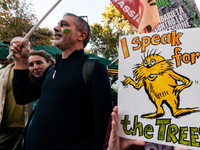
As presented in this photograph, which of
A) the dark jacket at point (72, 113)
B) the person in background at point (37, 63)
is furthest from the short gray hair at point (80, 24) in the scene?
the person in background at point (37, 63)

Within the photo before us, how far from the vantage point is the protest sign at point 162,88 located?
2.55ft

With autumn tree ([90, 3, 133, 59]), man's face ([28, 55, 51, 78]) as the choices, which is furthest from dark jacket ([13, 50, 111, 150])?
autumn tree ([90, 3, 133, 59])

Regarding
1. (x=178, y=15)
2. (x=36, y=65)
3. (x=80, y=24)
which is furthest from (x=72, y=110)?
(x=178, y=15)

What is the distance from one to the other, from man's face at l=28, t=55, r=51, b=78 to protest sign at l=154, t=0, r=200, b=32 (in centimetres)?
176

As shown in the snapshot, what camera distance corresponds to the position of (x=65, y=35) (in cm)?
137

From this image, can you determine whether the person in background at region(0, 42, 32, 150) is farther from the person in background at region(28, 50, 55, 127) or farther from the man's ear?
the man's ear

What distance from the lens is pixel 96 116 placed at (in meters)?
1.08

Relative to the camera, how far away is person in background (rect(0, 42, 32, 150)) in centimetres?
164

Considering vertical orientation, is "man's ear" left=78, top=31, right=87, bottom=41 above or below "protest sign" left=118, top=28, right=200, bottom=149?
above

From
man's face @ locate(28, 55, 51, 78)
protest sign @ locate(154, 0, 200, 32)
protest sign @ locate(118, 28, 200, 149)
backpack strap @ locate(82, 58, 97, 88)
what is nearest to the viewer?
protest sign @ locate(118, 28, 200, 149)

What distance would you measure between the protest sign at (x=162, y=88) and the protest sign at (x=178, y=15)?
1.22 m

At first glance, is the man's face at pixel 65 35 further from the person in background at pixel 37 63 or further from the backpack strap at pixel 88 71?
the person in background at pixel 37 63

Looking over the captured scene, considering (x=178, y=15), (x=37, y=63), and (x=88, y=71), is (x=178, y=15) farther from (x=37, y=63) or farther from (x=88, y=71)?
(x=37, y=63)

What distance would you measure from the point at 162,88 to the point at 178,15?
1520 mm
